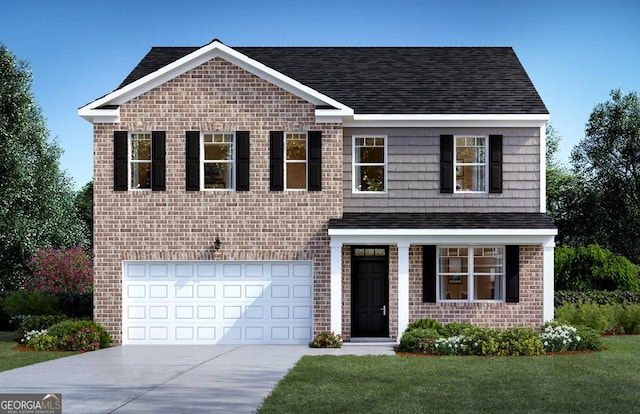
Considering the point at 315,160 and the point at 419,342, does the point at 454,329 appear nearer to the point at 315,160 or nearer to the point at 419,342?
the point at 419,342

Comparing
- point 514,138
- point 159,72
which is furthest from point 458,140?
point 159,72

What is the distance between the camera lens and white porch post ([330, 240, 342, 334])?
23.5 meters

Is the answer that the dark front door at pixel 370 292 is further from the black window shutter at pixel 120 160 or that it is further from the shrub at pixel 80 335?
the shrub at pixel 80 335

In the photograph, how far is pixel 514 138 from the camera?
24.9m

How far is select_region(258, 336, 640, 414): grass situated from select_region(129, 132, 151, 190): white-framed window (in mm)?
7463

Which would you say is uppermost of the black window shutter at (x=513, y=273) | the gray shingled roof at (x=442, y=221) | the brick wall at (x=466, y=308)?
the gray shingled roof at (x=442, y=221)

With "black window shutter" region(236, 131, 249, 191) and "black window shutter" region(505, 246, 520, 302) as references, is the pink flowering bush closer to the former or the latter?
"black window shutter" region(236, 131, 249, 191)

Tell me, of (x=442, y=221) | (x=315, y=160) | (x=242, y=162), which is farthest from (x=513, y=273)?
(x=242, y=162)

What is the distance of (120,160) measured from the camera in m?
24.0

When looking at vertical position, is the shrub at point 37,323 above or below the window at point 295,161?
below

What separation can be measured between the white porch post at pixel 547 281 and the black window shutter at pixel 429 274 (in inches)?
118

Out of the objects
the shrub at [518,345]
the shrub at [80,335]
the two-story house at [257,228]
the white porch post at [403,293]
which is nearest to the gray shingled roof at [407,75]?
the two-story house at [257,228]

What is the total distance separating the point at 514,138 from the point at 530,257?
341 cm

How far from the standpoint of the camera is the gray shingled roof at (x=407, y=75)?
24969 millimetres
